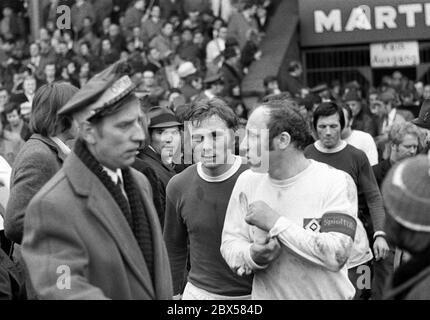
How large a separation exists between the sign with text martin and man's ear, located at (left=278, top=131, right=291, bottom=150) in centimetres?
1506

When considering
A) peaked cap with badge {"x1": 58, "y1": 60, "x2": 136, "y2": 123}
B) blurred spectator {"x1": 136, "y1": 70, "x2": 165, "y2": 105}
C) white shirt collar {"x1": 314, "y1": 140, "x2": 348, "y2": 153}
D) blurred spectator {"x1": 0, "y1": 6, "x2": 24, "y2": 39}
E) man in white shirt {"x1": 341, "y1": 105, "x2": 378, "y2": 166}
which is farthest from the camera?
blurred spectator {"x1": 0, "y1": 6, "x2": 24, "y2": 39}

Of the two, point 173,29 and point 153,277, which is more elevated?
point 173,29

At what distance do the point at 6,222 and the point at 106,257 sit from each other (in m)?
1.70

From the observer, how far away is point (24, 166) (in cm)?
603

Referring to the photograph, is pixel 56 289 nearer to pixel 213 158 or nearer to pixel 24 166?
pixel 24 166

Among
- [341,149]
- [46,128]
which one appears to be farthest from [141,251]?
[341,149]

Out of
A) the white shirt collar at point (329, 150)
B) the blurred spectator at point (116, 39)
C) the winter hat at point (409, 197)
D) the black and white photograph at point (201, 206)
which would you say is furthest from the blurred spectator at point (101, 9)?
the winter hat at point (409, 197)

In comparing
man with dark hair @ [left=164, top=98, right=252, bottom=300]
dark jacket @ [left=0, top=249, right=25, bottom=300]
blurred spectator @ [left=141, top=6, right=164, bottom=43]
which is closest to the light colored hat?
blurred spectator @ [left=141, top=6, right=164, bottom=43]

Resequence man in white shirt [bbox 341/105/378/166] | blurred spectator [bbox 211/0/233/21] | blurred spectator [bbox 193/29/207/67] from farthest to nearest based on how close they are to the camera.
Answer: blurred spectator [bbox 211/0/233/21] < blurred spectator [bbox 193/29/207/67] < man in white shirt [bbox 341/105/378/166]

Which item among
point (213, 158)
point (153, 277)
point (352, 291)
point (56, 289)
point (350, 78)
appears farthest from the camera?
point (350, 78)

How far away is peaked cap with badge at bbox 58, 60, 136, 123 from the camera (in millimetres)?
4496

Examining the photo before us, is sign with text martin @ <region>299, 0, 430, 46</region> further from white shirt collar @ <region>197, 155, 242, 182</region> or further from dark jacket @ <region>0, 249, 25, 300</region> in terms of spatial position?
dark jacket @ <region>0, 249, 25, 300</region>

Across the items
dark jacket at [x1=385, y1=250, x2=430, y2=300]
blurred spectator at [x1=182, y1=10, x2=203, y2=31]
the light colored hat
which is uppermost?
blurred spectator at [x1=182, y1=10, x2=203, y2=31]

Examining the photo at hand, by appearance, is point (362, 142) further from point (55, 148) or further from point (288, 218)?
point (288, 218)
